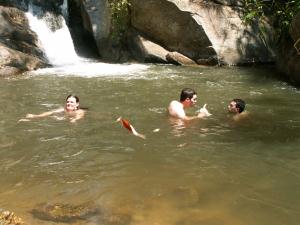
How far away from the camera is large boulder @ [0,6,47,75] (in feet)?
47.2

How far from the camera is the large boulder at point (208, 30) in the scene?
1630 centimetres

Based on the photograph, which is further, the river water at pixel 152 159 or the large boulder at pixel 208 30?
the large boulder at pixel 208 30

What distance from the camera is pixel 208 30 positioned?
53.8ft

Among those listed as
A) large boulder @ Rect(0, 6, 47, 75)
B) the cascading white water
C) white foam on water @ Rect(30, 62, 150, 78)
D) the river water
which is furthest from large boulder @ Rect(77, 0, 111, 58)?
the river water

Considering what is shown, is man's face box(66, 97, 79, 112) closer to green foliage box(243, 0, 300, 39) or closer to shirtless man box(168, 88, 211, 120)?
shirtless man box(168, 88, 211, 120)

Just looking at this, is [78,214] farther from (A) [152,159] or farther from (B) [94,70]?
(B) [94,70]

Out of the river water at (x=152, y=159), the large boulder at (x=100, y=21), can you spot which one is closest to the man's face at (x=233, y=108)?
the river water at (x=152, y=159)

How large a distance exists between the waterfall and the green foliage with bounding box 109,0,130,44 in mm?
1568

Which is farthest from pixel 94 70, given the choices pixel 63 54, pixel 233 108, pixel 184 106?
pixel 233 108

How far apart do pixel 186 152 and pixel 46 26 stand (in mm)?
11316

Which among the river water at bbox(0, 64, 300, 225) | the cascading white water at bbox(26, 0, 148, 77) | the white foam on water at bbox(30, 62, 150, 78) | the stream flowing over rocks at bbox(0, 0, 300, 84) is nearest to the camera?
the river water at bbox(0, 64, 300, 225)

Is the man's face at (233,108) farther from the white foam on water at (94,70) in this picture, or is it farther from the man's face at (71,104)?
the white foam on water at (94,70)

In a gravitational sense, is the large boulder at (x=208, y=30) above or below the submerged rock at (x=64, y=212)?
above

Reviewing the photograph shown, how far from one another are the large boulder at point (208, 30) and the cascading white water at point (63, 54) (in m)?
1.83
